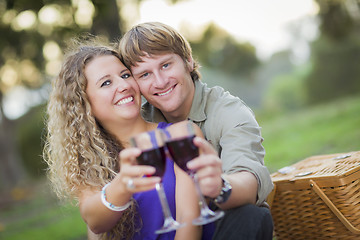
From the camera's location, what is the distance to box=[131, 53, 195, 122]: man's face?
285 centimetres

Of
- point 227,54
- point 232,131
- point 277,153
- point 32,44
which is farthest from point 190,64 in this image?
point 227,54

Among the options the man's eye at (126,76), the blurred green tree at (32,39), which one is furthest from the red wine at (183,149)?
the blurred green tree at (32,39)

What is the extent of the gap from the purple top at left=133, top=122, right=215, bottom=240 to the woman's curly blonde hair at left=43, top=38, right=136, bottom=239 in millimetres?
70

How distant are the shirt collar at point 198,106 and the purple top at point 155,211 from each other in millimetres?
457

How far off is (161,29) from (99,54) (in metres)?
0.50

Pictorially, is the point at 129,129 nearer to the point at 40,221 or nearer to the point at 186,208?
the point at 186,208

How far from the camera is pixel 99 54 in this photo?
288 centimetres

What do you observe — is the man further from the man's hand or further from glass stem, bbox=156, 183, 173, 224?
glass stem, bbox=156, 183, 173, 224

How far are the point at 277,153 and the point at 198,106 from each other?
5.84 meters

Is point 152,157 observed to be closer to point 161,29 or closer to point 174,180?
point 174,180

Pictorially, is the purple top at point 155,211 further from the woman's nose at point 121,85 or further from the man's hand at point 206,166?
the man's hand at point 206,166

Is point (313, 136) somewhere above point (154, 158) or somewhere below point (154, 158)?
below

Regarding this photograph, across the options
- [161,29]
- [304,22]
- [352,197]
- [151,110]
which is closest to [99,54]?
[161,29]

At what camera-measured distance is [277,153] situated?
332 inches
